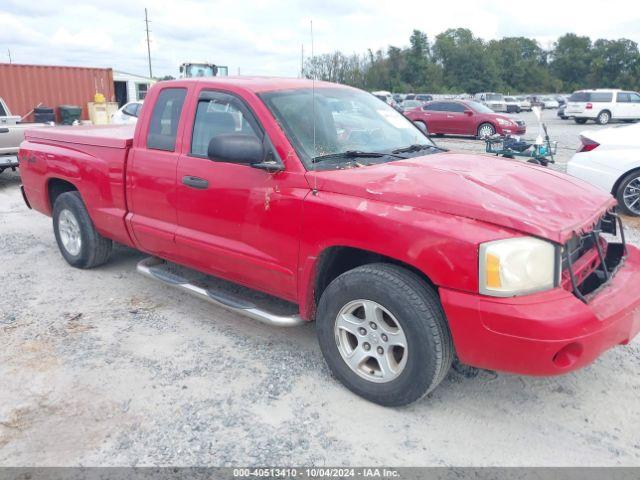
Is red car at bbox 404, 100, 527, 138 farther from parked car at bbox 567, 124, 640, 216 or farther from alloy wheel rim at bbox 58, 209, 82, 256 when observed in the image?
alloy wheel rim at bbox 58, 209, 82, 256

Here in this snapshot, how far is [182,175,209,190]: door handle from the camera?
12.9 feet

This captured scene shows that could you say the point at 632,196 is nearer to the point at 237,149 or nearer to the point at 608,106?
the point at 237,149

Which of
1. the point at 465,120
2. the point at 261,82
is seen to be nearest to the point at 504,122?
the point at 465,120

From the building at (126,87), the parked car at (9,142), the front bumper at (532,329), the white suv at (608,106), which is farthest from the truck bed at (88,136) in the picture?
the white suv at (608,106)

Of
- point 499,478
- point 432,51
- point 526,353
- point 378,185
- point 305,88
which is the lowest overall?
point 499,478

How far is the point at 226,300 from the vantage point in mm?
3922

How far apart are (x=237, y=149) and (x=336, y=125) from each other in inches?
31.6

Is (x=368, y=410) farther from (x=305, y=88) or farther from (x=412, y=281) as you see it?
(x=305, y=88)

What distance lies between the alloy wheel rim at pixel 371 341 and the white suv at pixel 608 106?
29156 millimetres

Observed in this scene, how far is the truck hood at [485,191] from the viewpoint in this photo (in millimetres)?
2807

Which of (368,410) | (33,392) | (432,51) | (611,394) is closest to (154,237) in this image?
(33,392)

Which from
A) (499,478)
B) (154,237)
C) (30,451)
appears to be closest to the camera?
(499,478)

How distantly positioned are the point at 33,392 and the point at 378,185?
242 centimetres

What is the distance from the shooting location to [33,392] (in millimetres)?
3396
